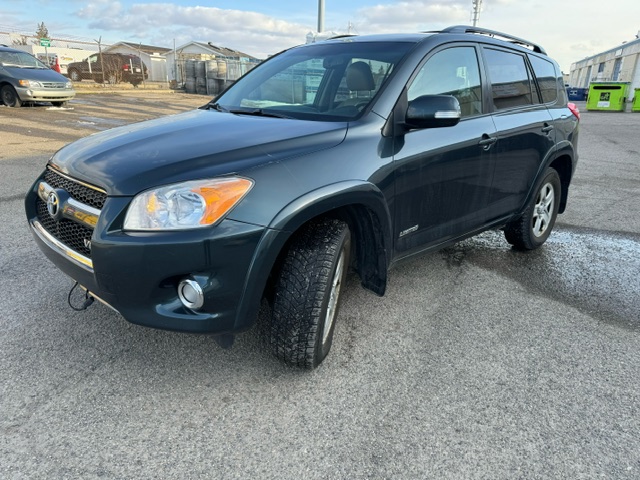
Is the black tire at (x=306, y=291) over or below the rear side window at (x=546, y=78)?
below

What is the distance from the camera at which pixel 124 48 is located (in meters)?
53.7

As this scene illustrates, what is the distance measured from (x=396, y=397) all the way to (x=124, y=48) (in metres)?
59.5

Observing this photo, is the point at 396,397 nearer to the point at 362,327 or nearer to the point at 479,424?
the point at 479,424

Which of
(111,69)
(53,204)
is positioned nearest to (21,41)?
(111,69)

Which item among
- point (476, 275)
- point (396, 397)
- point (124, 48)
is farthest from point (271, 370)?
point (124, 48)

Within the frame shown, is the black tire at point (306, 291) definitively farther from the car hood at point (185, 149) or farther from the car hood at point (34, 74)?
the car hood at point (34, 74)

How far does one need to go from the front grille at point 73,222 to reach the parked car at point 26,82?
13.5 m

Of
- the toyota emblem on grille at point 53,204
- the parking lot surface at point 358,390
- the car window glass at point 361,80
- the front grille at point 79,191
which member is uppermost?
the car window glass at point 361,80

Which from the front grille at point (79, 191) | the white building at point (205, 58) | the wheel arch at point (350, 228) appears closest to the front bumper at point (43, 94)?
the white building at point (205, 58)

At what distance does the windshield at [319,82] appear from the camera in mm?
2924

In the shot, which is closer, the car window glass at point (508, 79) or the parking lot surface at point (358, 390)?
the parking lot surface at point (358, 390)

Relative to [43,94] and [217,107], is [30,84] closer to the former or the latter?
[43,94]

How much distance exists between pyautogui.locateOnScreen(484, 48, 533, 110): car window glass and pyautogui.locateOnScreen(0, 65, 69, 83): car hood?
46.2 ft

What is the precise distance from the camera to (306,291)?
91.0 inches
